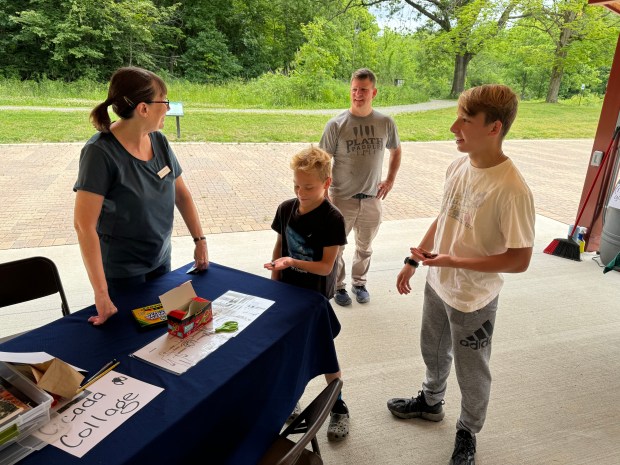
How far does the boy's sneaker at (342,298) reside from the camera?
288cm

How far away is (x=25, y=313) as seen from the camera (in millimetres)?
2654

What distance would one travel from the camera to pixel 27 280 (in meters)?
1.77

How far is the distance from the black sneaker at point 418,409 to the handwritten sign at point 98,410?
129cm

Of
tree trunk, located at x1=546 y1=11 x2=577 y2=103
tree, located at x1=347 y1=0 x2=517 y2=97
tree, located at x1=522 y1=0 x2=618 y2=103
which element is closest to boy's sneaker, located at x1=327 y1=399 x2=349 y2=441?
tree, located at x1=347 y1=0 x2=517 y2=97

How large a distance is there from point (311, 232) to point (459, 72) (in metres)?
5.76

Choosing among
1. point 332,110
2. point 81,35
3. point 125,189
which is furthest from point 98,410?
point 332,110

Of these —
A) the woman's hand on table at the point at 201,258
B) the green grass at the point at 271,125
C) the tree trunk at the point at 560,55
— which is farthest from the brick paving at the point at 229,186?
the woman's hand on table at the point at 201,258

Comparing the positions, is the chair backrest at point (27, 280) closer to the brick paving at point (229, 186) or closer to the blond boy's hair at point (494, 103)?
the blond boy's hair at point (494, 103)

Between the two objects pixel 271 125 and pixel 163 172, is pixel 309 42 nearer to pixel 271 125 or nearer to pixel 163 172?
pixel 271 125

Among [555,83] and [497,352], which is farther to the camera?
[555,83]

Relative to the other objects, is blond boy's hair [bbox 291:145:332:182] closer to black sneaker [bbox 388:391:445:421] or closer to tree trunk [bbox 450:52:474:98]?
black sneaker [bbox 388:391:445:421]

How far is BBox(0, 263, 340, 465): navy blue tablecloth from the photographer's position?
0.89 meters

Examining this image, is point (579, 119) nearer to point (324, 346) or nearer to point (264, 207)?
point (264, 207)

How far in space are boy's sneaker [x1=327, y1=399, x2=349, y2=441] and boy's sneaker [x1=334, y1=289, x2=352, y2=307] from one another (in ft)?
3.55
